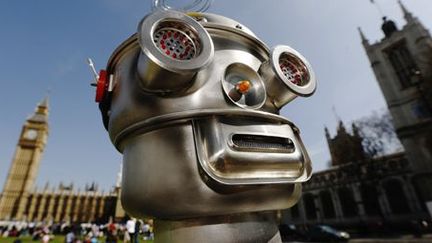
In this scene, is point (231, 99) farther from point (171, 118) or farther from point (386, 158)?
point (386, 158)

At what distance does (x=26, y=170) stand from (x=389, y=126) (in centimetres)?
7355

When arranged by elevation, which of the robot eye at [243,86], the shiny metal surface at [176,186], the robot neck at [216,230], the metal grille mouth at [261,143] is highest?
the robot eye at [243,86]

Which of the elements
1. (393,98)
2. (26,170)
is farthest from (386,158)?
(26,170)

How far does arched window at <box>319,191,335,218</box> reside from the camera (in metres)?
30.9

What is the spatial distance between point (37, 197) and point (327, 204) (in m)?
64.5

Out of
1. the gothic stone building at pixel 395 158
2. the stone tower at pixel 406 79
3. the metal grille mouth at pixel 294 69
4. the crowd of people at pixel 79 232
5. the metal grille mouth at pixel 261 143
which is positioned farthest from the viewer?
the stone tower at pixel 406 79

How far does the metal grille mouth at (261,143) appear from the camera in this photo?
89 cm

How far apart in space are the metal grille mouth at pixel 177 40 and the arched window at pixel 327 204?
3594cm

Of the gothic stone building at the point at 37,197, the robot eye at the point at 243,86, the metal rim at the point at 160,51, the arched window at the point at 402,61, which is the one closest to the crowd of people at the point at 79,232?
the robot eye at the point at 243,86

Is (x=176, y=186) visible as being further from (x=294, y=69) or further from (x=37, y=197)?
(x=37, y=197)

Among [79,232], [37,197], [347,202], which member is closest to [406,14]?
[347,202]

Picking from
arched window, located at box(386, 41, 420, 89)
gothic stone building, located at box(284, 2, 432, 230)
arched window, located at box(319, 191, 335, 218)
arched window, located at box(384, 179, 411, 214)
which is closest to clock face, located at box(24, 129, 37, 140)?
arched window, located at box(319, 191, 335, 218)

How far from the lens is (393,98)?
947 inches

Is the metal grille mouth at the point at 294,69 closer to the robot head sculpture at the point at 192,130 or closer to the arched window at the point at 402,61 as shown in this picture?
the robot head sculpture at the point at 192,130
